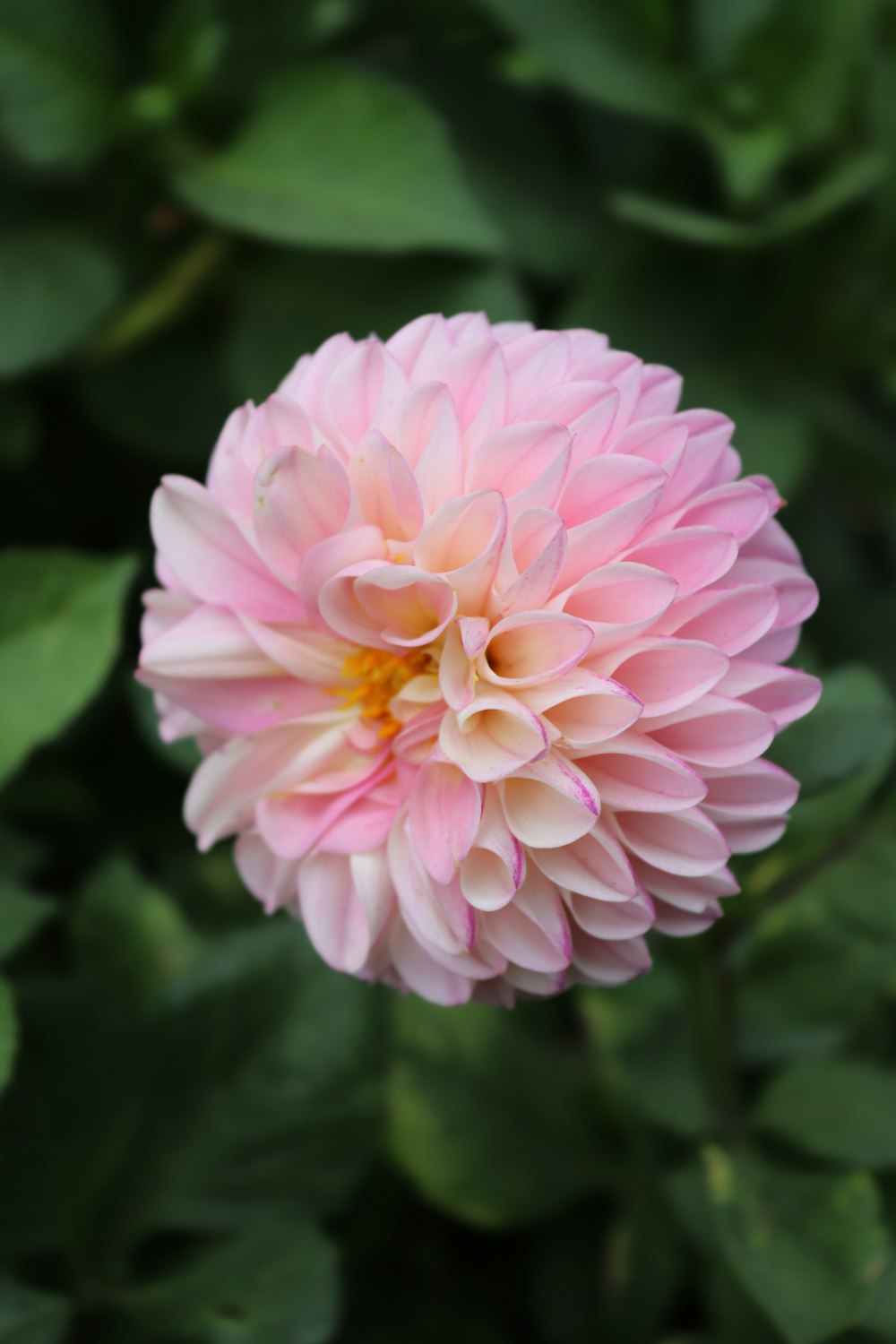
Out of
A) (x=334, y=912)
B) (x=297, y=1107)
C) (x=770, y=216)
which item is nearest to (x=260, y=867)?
(x=334, y=912)

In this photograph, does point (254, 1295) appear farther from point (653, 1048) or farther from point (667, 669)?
point (667, 669)

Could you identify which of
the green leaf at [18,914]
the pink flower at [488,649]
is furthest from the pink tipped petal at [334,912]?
the green leaf at [18,914]

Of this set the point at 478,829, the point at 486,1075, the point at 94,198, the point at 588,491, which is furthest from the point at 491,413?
the point at 94,198

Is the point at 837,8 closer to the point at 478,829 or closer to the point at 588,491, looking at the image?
the point at 588,491

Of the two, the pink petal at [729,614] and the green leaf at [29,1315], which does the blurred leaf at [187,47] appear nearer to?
the pink petal at [729,614]

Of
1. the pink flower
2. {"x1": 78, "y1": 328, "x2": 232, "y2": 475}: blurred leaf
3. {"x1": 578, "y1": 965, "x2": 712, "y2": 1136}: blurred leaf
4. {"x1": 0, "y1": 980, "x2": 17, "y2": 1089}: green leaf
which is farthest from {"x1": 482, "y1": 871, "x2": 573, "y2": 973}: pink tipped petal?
{"x1": 78, "y1": 328, "x2": 232, "y2": 475}: blurred leaf

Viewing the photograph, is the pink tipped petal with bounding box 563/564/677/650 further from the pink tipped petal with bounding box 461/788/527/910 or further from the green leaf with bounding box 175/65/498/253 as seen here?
the green leaf with bounding box 175/65/498/253

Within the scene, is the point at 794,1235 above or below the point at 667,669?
below
